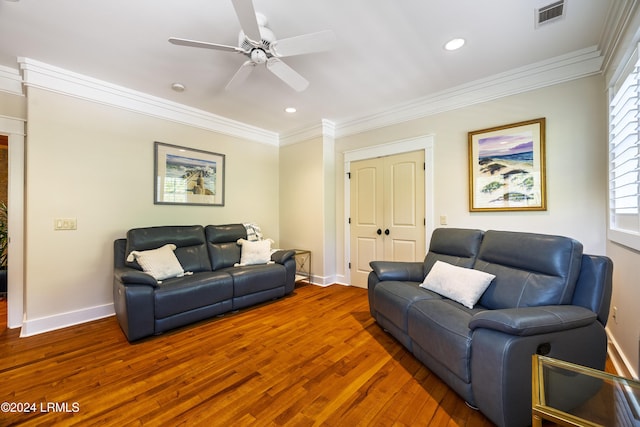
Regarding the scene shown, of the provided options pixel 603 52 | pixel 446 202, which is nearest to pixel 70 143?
pixel 446 202

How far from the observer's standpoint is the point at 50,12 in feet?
6.09

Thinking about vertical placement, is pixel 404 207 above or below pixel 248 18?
below

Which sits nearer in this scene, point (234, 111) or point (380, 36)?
point (380, 36)

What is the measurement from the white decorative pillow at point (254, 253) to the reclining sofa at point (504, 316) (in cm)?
166

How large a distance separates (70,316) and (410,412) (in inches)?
133

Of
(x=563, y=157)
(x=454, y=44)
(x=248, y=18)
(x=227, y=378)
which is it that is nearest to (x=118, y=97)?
(x=248, y=18)

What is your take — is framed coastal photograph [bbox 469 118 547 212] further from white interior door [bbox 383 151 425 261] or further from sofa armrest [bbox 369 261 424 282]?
sofa armrest [bbox 369 261 424 282]

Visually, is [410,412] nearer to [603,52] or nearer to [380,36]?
[380,36]

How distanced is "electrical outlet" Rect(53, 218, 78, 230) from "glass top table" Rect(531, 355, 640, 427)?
3.88 metres

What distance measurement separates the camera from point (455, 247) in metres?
2.49

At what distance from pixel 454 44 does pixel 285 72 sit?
1.48 metres

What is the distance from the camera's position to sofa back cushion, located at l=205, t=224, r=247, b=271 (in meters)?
3.41

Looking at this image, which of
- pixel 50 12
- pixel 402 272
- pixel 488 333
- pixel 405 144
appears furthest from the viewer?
pixel 405 144

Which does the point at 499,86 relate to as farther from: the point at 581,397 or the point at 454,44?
the point at 581,397
